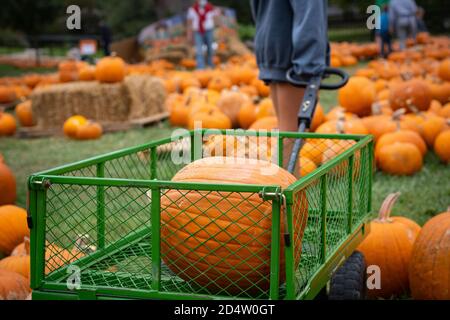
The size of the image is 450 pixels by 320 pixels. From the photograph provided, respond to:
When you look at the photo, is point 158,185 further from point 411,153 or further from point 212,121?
point 212,121

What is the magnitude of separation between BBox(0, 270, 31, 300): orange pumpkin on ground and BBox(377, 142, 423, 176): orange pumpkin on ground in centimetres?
320

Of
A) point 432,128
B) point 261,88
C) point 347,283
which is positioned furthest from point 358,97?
point 347,283

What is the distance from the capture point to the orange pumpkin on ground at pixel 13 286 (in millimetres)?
2656

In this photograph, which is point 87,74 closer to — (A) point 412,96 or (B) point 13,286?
(A) point 412,96

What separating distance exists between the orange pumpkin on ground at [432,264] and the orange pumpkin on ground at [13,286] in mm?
1680

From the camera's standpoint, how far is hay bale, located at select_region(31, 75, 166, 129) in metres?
8.59

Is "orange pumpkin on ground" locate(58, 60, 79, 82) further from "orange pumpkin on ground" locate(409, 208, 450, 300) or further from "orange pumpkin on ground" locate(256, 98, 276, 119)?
"orange pumpkin on ground" locate(409, 208, 450, 300)

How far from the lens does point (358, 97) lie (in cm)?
638

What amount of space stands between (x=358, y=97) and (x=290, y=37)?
120 inches

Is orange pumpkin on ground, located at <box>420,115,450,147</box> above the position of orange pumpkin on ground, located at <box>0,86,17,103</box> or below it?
below

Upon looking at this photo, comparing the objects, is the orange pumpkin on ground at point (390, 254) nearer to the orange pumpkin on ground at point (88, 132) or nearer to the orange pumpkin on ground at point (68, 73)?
the orange pumpkin on ground at point (88, 132)

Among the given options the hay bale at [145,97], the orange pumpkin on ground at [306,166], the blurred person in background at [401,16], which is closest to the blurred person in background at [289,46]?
the orange pumpkin on ground at [306,166]

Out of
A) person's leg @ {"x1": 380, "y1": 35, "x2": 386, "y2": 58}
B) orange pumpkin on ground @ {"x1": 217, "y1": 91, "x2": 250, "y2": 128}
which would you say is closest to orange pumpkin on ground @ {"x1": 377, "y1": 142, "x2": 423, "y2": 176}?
orange pumpkin on ground @ {"x1": 217, "y1": 91, "x2": 250, "y2": 128}
